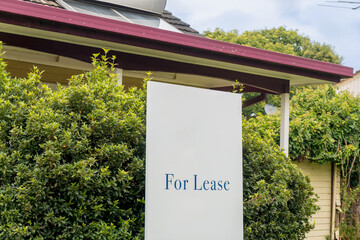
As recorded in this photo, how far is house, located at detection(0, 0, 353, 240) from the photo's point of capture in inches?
214

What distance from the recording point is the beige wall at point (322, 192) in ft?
30.6

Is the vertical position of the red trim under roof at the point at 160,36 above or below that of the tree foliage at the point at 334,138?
above

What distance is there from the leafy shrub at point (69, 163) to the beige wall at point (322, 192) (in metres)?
6.05

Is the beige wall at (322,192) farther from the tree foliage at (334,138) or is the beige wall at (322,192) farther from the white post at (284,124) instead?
the white post at (284,124)

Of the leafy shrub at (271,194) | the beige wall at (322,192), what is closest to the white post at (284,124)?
the beige wall at (322,192)

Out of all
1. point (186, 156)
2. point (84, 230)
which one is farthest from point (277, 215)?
point (84, 230)

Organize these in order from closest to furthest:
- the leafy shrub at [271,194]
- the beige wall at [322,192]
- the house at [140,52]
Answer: the leafy shrub at [271,194]
the house at [140,52]
the beige wall at [322,192]

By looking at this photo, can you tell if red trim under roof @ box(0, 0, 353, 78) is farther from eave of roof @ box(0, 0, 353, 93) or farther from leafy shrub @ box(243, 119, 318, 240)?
leafy shrub @ box(243, 119, 318, 240)

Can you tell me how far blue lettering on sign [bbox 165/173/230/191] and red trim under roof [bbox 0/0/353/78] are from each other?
2.65 m

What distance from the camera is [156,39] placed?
5934mm

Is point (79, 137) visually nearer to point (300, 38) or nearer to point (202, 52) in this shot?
point (202, 52)

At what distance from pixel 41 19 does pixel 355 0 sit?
777 centimetres

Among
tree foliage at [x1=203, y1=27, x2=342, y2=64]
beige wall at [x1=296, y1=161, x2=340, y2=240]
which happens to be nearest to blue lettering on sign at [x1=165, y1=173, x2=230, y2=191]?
beige wall at [x1=296, y1=161, x2=340, y2=240]

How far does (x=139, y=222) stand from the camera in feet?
12.9
